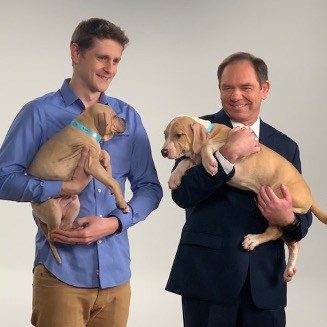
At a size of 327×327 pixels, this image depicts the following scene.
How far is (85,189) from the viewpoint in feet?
8.56

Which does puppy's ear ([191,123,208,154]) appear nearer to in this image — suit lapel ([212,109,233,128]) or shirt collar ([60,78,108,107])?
suit lapel ([212,109,233,128])

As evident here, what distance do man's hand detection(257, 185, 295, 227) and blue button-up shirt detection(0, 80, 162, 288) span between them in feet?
1.37

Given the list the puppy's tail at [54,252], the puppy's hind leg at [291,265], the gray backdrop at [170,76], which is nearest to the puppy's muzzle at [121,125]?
the puppy's tail at [54,252]

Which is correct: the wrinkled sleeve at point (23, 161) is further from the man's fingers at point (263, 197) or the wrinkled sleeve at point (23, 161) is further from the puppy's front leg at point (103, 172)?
the man's fingers at point (263, 197)

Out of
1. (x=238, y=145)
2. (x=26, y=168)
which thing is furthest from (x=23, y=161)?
(x=238, y=145)

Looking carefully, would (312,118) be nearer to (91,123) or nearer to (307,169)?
(307,169)

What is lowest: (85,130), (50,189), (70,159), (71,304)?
(71,304)

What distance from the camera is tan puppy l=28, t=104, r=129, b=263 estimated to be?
2.50 meters

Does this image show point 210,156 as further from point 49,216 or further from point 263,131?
point 49,216

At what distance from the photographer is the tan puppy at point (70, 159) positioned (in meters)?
2.50

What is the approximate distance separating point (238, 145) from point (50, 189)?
0.67m

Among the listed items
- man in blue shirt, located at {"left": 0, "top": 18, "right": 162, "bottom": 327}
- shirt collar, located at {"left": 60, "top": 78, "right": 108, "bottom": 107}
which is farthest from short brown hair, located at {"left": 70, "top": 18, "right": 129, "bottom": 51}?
shirt collar, located at {"left": 60, "top": 78, "right": 108, "bottom": 107}

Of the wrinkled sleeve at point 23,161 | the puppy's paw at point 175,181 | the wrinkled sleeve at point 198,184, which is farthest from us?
the puppy's paw at point 175,181

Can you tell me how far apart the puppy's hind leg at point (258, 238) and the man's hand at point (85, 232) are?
49cm
